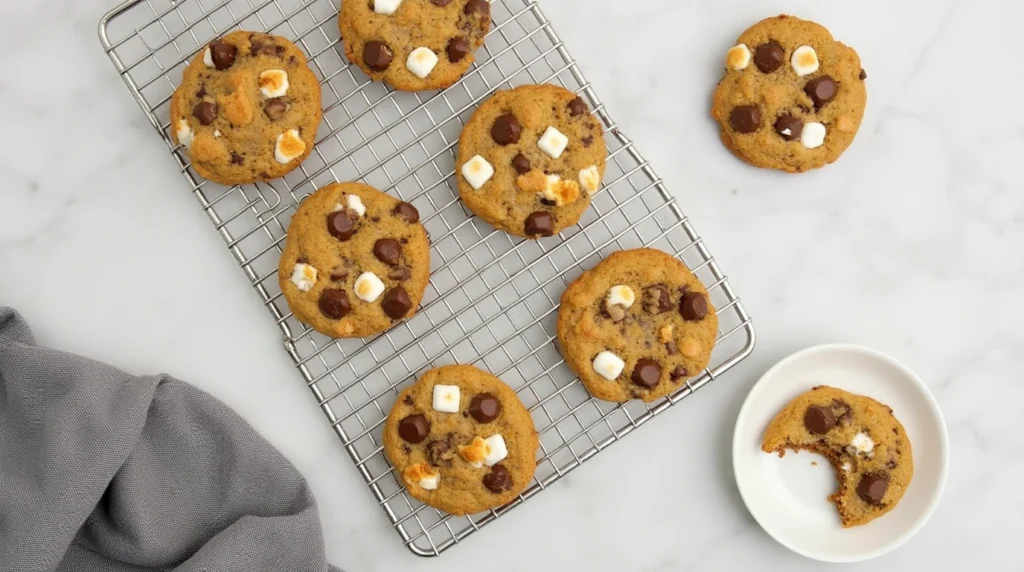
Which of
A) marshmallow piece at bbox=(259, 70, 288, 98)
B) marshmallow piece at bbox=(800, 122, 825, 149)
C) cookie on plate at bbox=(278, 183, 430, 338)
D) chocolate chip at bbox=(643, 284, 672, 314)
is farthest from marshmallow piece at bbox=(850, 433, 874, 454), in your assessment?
marshmallow piece at bbox=(259, 70, 288, 98)

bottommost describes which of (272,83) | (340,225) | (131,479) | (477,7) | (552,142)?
(131,479)

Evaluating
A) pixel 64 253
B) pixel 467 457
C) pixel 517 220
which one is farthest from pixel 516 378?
pixel 64 253

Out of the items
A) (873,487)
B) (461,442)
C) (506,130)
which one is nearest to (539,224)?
(506,130)

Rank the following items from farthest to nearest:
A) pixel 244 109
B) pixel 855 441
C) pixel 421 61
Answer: pixel 855 441 < pixel 421 61 < pixel 244 109

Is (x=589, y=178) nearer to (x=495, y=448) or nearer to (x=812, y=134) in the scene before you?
(x=812, y=134)

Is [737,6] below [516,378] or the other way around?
the other way around

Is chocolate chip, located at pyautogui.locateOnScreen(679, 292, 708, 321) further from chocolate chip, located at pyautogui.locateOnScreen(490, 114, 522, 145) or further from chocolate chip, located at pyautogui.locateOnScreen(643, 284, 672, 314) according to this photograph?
chocolate chip, located at pyautogui.locateOnScreen(490, 114, 522, 145)

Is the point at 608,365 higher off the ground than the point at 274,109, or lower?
lower

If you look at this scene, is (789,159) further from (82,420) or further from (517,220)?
(82,420)

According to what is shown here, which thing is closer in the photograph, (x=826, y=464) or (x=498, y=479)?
(x=498, y=479)
